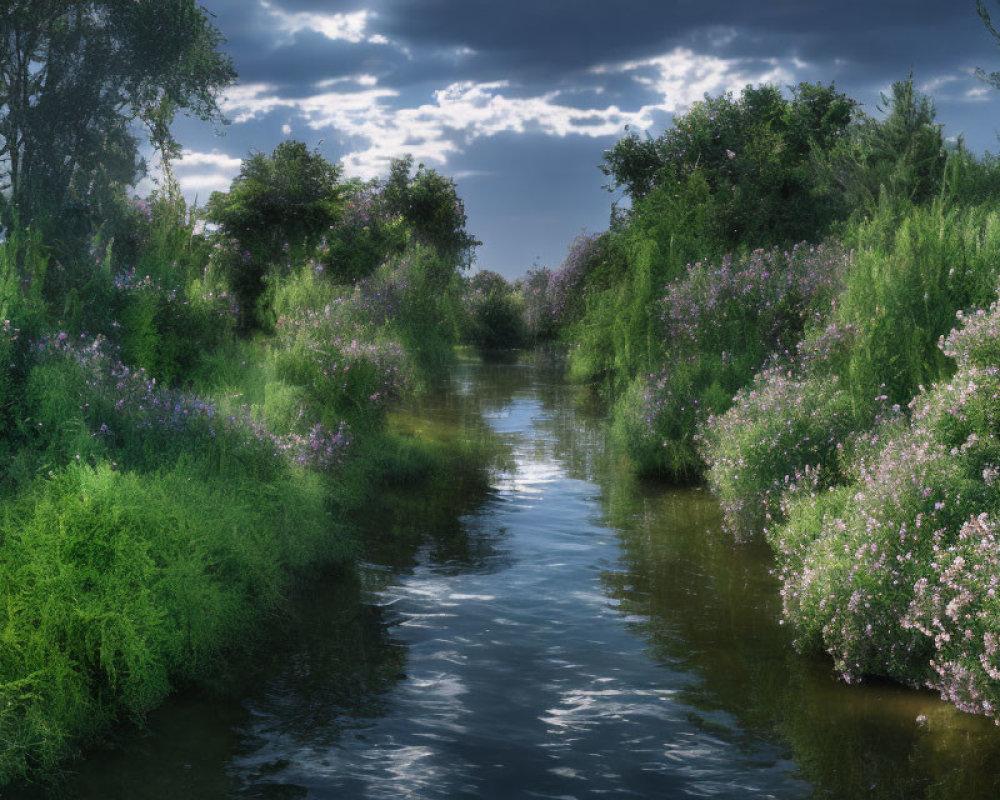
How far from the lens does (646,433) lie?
15508 millimetres

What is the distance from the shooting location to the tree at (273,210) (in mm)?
24344

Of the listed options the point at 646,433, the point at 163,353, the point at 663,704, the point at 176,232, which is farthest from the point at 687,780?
the point at 176,232

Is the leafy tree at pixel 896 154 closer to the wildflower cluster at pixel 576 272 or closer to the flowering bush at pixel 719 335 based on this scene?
the flowering bush at pixel 719 335

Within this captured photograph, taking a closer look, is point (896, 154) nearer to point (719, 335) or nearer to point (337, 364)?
point (719, 335)

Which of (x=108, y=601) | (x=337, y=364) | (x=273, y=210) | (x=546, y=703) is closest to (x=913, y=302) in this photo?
(x=546, y=703)

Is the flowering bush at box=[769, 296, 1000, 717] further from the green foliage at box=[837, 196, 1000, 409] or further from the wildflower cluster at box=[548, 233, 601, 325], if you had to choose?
the wildflower cluster at box=[548, 233, 601, 325]

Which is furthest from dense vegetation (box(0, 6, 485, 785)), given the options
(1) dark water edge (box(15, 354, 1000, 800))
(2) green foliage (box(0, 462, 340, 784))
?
(1) dark water edge (box(15, 354, 1000, 800))

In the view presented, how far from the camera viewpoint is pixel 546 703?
6891 mm

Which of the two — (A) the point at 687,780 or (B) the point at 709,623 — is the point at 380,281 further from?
(A) the point at 687,780

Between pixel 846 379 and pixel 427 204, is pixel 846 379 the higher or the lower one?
the lower one

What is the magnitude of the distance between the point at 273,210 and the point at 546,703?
20.8 meters

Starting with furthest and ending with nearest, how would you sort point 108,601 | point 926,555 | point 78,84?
1. point 78,84
2. point 926,555
3. point 108,601

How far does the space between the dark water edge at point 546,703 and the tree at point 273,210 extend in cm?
1490

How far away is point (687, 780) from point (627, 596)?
3662 mm
